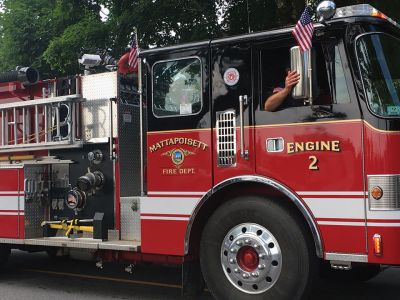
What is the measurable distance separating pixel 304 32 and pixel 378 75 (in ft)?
2.44

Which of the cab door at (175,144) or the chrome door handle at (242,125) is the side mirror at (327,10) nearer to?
the chrome door handle at (242,125)

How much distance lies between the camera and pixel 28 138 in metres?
7.02

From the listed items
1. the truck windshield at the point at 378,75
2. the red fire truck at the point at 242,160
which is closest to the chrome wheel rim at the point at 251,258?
the red fire truck at the point at 242,160

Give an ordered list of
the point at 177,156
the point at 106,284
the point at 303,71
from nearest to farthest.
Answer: the point at 303,71 → the point at 177,156 → the point at 106,284

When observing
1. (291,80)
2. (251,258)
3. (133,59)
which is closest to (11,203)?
(133,59)

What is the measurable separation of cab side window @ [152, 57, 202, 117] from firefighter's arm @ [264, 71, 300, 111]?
759 mm

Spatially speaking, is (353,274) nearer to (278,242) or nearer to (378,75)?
(278,242)

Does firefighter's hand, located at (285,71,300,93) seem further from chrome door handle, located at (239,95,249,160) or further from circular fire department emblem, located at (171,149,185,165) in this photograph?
circular fire department emblem, located at (171,149,185,165)

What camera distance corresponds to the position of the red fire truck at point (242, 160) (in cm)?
455

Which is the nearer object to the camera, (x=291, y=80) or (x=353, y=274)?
(x=291, y=80)

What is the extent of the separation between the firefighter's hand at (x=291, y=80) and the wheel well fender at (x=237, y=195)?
84 cm

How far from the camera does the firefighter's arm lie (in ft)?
15.6

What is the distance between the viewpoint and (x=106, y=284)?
7125 millimetres

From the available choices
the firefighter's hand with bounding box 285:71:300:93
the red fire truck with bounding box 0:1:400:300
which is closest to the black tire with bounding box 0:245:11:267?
the red fire truck with bounding box 0:1:400:300
